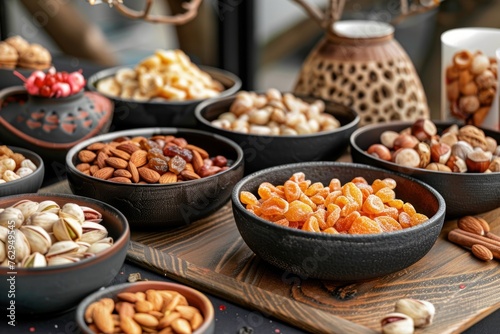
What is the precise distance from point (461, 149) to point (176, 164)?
0.54m

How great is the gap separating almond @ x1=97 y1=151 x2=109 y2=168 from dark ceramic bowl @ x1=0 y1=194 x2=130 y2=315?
Result: 0.90ft

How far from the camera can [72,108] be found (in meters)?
1.50

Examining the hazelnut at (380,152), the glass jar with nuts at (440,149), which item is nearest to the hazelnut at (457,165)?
the glass jar with nuts at (440,149)

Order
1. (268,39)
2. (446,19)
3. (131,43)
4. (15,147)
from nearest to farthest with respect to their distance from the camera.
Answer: (15,147) → (446,19) → (268,39) → (131,43)

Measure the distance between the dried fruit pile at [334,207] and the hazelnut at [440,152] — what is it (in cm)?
16

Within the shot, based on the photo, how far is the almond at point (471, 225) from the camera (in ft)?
4.23

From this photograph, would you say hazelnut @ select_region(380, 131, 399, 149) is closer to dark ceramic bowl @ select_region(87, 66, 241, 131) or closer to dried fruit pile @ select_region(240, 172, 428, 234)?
dried fruit pile @ select_region(240, 172, 428, 234)

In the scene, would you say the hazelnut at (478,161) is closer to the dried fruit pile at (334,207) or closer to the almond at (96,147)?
the dried fruit pile at (334,207)

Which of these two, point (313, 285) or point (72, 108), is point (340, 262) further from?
point (72, 108)

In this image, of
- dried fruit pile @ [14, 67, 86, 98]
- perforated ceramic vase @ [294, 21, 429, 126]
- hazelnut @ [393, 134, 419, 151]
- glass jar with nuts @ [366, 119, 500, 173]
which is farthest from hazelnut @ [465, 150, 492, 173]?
dried fruit pile @ [14, 67, 86, 98]

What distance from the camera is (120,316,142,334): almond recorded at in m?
0.91

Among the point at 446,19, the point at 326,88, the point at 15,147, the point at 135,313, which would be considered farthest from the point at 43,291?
the point at 446,19

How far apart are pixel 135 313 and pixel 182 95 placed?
0.83 meters

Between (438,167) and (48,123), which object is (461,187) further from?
(48,123)
